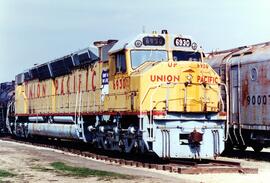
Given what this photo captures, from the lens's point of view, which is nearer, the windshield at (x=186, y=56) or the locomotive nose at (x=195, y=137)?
the locomotive nose at (x=195, y=137)

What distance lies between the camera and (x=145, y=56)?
17.1 metres

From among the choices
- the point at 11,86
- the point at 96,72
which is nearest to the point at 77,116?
the point at 96,72

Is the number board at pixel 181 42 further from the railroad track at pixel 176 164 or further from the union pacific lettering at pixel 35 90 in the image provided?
the union pacific lettering at pixel 35 90

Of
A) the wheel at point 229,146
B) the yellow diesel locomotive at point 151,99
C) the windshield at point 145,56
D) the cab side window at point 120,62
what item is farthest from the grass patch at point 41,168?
the wheel at point 229,146

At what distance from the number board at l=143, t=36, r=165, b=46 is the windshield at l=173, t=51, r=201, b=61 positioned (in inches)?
21.8

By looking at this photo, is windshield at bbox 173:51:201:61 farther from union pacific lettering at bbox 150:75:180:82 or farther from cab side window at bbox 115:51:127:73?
cab side window at bbox 115:51:127:73

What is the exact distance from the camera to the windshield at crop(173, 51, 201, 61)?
686 inches

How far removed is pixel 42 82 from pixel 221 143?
42.8ft

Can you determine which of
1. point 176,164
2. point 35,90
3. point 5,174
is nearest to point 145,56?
point 176,164

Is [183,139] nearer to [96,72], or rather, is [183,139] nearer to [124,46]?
[124,46]

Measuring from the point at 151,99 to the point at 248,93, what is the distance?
5.30 metres

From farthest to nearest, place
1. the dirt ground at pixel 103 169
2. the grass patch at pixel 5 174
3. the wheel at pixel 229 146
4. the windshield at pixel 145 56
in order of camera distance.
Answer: the wheel at pixel 229 146 < the windshield at pixel 145 56 < the grass patch at pixel 5 174 < the dirt ground at pixel 103 169

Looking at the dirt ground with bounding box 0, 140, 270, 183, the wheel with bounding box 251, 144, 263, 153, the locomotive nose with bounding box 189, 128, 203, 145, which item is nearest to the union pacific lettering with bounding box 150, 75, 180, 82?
the locomotive nose with bounding box 189, 128, 203, 145

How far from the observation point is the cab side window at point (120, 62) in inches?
674
